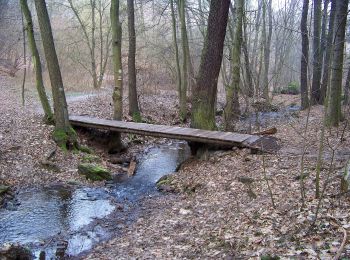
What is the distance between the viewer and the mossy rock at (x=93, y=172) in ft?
30.6

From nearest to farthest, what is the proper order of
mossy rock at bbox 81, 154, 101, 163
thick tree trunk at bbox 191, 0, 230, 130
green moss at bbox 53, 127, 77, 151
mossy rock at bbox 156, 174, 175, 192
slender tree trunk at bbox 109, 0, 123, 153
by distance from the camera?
mossy rock at bbox 156, 174, 175, 192 < thick tree trunk at bbox 191, 0, 230, 130 < mossy rock at bbox 81, 154, 101, 163 < green moss at bbox 53, 127, 77, 151 < slender tree trunk at bbox 109, 0, 123, 153

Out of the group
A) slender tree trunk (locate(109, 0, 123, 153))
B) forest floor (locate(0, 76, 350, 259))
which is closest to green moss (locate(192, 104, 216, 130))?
forest floor (locate(0, 76, 350, 259))

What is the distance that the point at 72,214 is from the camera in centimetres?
710

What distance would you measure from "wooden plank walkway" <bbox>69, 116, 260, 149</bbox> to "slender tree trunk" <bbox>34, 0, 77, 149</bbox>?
122 centimetres

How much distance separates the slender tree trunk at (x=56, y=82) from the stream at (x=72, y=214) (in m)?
2.33

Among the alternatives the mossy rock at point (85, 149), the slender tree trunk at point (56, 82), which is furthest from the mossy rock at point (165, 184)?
the slender tree trunk at point (56, 82)

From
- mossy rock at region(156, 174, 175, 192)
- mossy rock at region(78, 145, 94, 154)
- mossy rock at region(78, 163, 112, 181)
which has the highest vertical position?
mossy rock at region(78, 145, 94, 154)

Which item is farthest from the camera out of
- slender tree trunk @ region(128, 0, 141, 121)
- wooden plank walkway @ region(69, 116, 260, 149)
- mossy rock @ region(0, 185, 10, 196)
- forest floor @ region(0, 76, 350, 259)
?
slender tree trunk @ region(128, 0, 141, 121)

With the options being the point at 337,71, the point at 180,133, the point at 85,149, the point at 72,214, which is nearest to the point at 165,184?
the point at 180,133

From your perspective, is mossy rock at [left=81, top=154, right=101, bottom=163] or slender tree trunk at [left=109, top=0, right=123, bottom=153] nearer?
mossy rock at [left=81, top=154, right=101, bottom=163]

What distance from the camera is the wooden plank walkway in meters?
9.02

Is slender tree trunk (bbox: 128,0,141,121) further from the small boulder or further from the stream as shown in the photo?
the small boulder

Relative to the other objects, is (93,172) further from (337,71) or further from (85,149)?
(337,71)

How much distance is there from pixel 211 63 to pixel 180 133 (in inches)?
80.6
